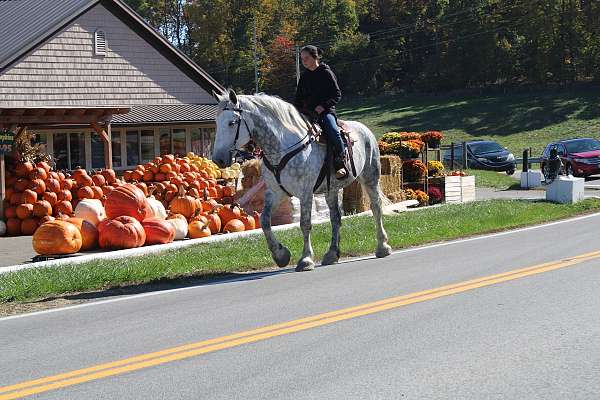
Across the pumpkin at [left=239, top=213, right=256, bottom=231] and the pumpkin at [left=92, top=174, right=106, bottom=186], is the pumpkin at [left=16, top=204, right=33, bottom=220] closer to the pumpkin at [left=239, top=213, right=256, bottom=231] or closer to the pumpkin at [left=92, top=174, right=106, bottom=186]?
the pumpkin at [left=92, top=174, right=106, bottom=186]

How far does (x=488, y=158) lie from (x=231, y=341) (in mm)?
35283

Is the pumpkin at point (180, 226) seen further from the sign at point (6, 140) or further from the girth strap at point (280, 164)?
the girth strap at point (280, 164)

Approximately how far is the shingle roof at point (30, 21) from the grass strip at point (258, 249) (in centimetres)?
1548

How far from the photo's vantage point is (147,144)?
36.7 m

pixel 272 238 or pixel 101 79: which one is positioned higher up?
pixel 101 79

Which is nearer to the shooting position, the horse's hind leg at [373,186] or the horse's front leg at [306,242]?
the horse's front leg at [306,242]

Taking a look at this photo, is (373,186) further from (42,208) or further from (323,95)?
(42,208)

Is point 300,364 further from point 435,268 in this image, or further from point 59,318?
point 435,268

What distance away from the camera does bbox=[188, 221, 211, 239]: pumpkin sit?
18016mm

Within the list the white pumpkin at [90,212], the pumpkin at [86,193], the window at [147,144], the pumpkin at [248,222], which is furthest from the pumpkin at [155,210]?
the window at [147,144]

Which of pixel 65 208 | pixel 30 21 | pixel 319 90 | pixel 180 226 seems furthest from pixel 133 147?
pixel 319 90

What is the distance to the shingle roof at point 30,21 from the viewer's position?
29.9 metres

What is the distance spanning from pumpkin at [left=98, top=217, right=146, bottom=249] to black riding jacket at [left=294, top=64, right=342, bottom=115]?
4.24 meters

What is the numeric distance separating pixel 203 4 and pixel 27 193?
213 feet
